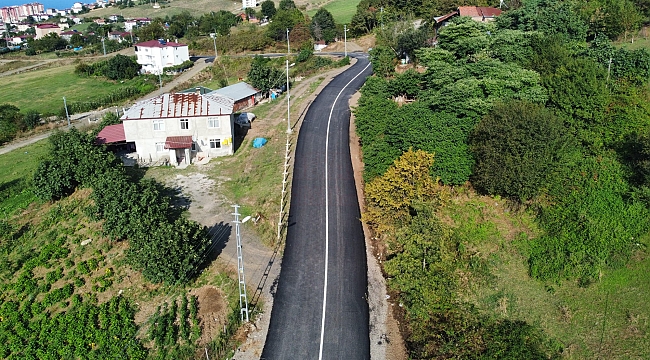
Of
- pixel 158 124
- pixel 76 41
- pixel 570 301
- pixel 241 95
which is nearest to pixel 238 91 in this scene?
pixel 241 95

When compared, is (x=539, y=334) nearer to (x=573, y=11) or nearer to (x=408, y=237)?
(x=408, y=237)

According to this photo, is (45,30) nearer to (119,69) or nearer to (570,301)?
(119,69)

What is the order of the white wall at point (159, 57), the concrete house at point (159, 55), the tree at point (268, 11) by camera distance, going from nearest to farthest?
the concrete house at point (159, 55)
the white wall at point (159, 57)
the tree at point (268, 11)

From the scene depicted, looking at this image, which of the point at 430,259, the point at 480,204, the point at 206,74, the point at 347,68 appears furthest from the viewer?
the point at 206,74

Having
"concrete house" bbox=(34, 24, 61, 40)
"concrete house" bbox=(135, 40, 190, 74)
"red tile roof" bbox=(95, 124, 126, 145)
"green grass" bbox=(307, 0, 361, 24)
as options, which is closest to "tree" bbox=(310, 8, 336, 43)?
"green grass" bbox=(307, 0, 361, 24)

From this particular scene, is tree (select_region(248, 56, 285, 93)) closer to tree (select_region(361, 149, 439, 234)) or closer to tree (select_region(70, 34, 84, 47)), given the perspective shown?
tree (select_region(361, 149, 439, 234))

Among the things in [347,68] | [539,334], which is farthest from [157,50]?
[539,334]

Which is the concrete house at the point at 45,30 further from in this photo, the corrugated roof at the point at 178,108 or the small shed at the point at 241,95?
the corrugated roof at the point at 178,108

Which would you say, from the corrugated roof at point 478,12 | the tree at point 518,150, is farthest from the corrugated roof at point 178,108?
the corrugated roof at point 478,12
